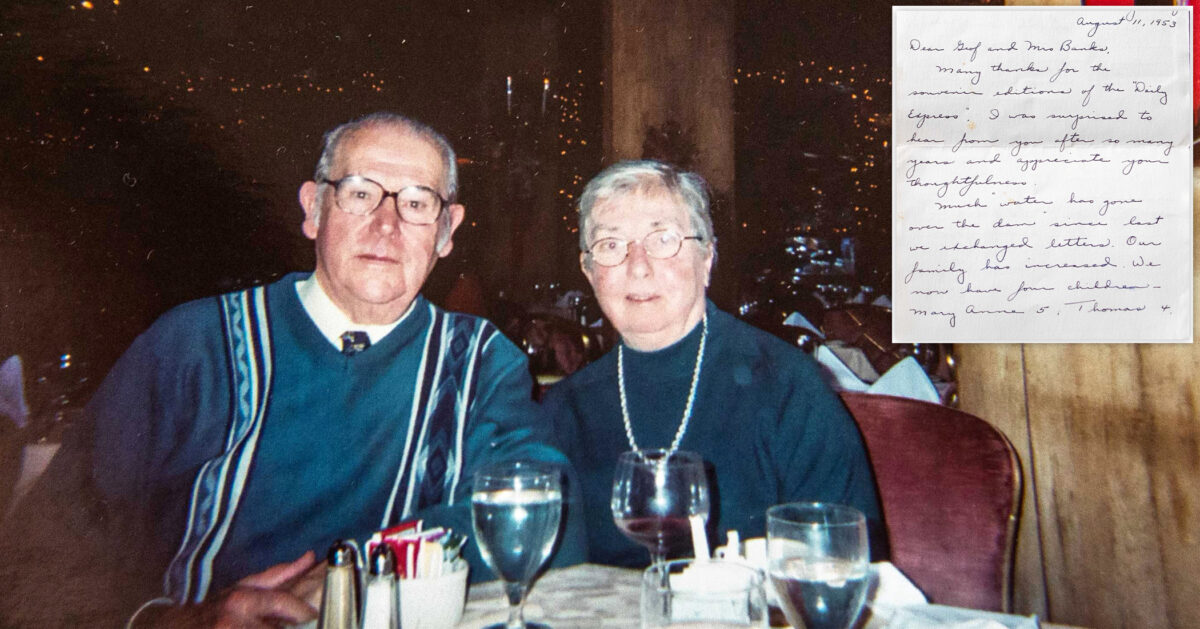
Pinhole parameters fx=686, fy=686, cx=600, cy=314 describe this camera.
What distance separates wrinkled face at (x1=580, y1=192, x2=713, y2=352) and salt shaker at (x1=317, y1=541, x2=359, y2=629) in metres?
0.63

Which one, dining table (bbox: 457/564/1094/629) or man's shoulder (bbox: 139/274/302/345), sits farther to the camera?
man's shoulder (bbox: 139/274/302/345)

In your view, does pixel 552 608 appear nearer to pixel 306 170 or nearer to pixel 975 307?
pixel 306 170

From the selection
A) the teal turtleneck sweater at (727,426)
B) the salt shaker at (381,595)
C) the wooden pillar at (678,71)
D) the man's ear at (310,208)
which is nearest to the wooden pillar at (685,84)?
the wooden pillar at (678,71)

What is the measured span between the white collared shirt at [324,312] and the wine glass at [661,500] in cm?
51

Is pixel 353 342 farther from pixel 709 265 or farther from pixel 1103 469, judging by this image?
pixel 1103 469

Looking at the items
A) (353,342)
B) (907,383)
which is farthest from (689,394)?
(353,342)

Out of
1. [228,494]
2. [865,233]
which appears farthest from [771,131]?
[228,494]

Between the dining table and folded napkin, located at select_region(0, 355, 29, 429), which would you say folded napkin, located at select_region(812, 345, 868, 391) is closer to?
the dining table

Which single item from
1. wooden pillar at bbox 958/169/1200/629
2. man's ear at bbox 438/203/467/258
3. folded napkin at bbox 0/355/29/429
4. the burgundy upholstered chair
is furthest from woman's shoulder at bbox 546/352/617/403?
folded napkin at bbox 0/355/29/429

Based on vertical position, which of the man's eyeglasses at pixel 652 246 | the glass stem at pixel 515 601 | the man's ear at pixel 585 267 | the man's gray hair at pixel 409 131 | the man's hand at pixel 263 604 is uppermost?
the man's gray hair at pixel 409 131

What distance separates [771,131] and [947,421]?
55 centimetres

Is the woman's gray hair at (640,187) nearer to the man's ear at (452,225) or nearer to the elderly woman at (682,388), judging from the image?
the elderly woman at (682,388)

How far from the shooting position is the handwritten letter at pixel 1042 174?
1121 mm

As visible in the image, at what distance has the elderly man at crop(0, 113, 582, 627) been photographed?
0.92m
